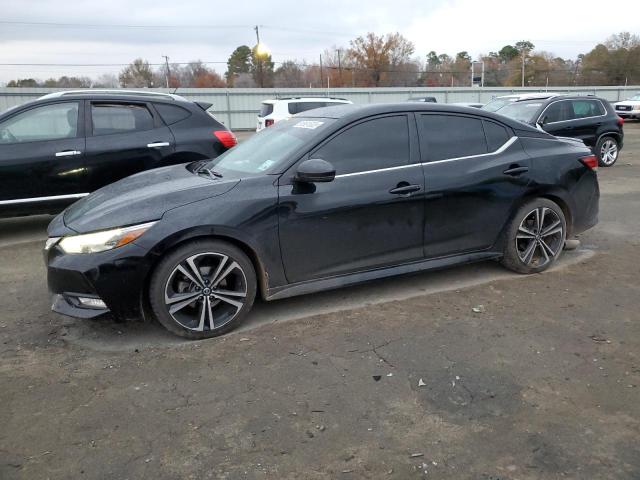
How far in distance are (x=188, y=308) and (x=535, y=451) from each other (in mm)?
2394

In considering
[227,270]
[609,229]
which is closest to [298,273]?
[227,270]

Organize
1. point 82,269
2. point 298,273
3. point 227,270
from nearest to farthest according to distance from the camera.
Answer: point 82,269 < point 227,270 < point 298,273

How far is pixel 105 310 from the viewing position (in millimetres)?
3631

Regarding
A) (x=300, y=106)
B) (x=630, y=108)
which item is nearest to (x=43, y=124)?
(x=300, y=106)

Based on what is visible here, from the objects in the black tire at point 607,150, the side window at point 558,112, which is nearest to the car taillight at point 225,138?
the side window at point 558,112

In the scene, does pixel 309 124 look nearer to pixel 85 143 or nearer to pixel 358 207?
pixel 358 207

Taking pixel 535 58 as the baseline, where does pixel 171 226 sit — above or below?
below

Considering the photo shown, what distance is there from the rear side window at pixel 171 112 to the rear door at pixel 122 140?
8 centimetres

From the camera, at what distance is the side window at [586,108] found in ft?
39.3

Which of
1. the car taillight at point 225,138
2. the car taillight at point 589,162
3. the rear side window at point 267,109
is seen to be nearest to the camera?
the car taillight at point 589,162

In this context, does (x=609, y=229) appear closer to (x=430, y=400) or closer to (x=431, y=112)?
(x=431, y=112)

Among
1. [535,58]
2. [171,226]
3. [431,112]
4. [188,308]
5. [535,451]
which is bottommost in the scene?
[535,451]

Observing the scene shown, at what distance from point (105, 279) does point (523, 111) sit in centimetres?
1050

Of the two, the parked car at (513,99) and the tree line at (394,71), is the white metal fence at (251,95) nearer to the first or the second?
the parked car at (513,99)
